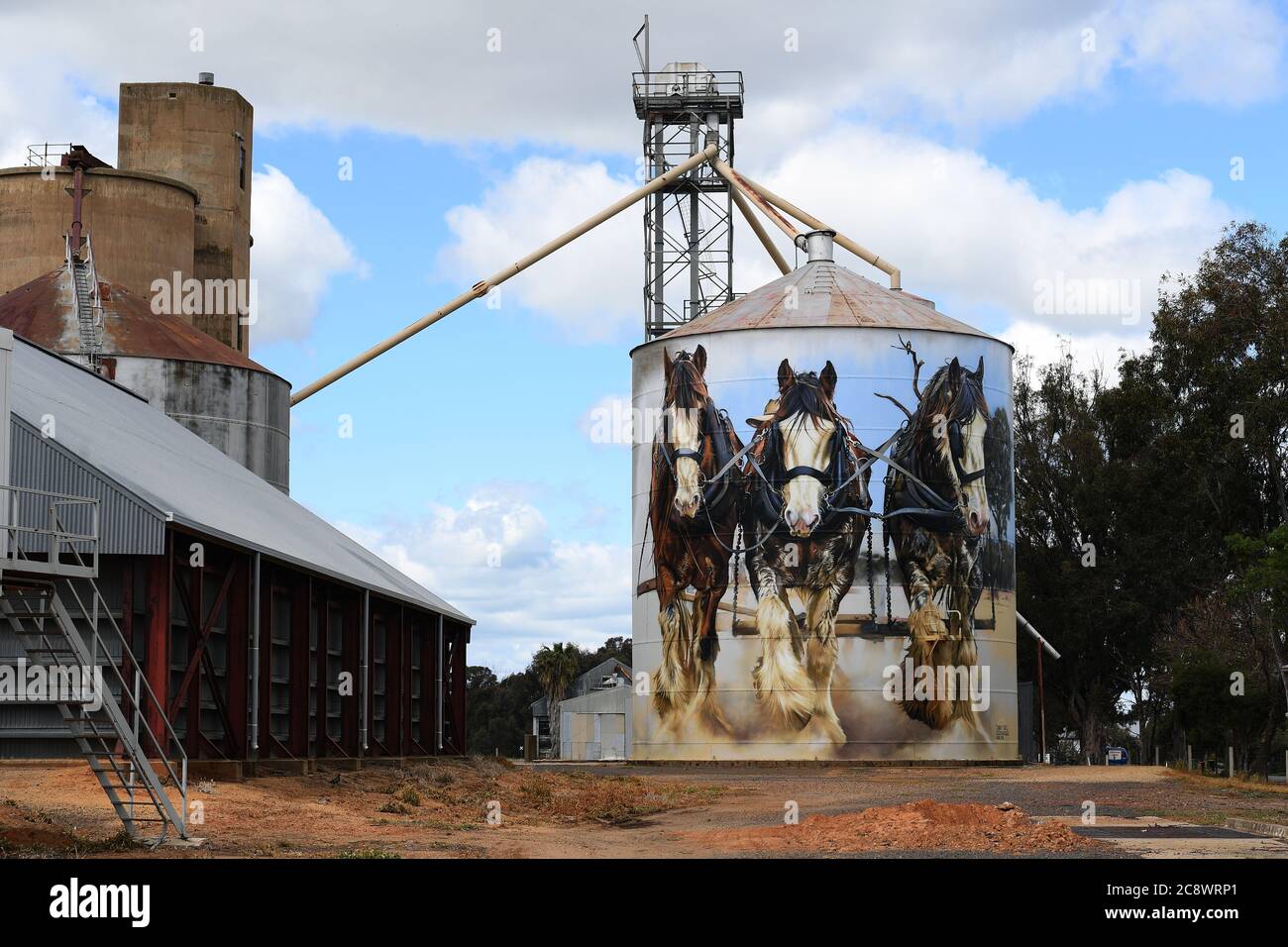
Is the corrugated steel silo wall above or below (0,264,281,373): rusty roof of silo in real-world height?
below

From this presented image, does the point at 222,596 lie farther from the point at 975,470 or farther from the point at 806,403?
the point at 975,470

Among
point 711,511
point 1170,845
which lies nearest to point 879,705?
point 711,511

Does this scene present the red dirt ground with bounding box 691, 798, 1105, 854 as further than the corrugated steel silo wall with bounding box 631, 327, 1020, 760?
No

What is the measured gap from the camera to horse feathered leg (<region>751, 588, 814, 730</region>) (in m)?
55.2

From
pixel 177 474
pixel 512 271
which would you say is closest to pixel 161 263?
pixel 512 271

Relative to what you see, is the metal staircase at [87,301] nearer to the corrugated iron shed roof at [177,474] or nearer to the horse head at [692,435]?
the corrugated iron shed roof at [177,474]

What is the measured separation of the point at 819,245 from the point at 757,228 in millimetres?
9342

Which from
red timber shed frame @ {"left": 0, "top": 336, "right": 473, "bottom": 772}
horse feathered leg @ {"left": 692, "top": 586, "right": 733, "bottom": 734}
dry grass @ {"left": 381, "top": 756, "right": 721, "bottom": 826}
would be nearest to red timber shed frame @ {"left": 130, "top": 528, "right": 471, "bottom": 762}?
red timber shed frame @ {"left": 0, "top": 336, "right": 473, "bottom": 772}

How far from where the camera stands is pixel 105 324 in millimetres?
56531

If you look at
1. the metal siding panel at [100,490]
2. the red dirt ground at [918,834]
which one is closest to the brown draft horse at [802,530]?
the red dirt ground at [918,834]

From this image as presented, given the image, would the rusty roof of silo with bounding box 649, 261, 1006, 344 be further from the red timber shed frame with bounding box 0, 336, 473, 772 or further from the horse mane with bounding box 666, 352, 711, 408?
the red timber shed frame with bounding box 0, 336, 473, 772

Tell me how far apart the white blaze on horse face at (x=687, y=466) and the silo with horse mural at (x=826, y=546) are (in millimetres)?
56

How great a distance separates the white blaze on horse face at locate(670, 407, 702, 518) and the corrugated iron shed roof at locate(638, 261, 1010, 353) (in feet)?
9.79
